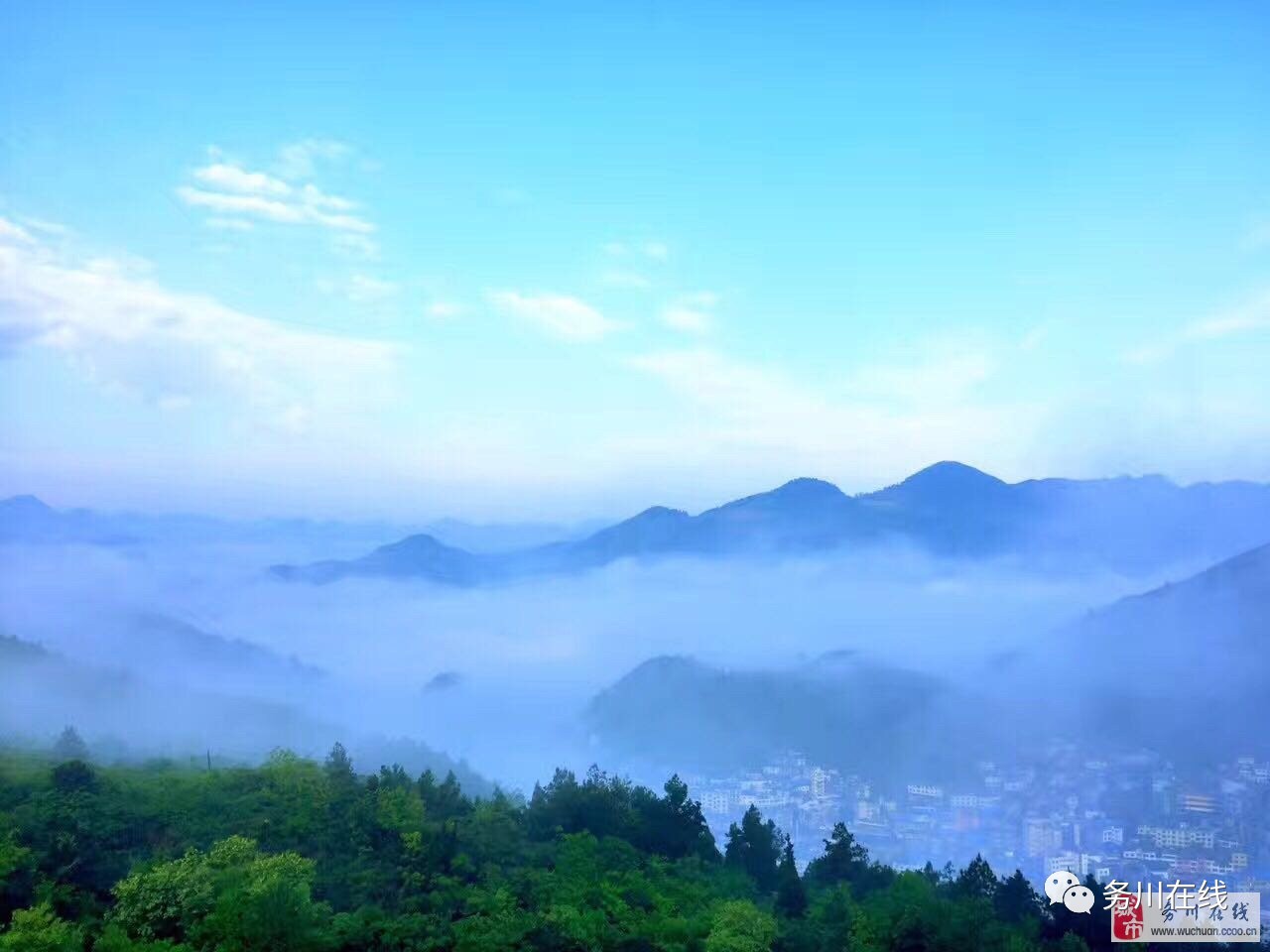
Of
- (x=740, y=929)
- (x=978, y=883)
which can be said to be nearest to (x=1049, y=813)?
(x=978, y=883)

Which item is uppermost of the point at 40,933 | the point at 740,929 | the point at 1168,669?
the point at 1168,669

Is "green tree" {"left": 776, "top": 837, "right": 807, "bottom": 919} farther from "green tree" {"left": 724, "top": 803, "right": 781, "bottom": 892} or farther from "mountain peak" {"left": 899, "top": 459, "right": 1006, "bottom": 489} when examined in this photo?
"mountain peak" {"left": 899, "top": 459, "right": 1006, "bottom": 489}

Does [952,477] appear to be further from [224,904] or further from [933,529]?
[224,904]

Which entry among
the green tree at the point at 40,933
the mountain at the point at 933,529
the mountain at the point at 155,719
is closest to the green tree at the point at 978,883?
the green tree at the point at 40,933

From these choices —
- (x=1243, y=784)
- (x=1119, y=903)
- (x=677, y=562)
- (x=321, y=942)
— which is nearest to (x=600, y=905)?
(x=321, y=942)

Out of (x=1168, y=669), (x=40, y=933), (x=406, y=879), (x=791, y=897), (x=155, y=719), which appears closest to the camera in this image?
(x=40, y=933)

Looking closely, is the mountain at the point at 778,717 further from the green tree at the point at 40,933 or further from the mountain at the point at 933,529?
the green tree at the point at 40,933
